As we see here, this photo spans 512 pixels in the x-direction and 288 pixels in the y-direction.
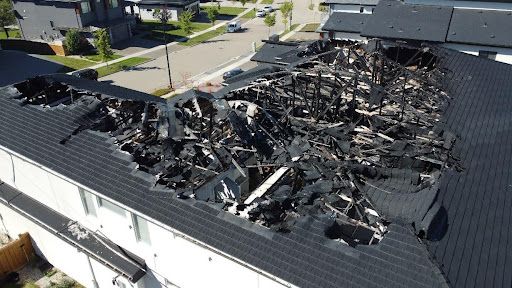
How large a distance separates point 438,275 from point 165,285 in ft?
33.2

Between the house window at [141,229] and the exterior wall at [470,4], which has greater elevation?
the exterior wall at [470,4]

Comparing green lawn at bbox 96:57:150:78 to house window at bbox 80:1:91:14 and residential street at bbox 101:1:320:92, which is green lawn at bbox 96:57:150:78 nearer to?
residential street at bbox 101:1:320:92

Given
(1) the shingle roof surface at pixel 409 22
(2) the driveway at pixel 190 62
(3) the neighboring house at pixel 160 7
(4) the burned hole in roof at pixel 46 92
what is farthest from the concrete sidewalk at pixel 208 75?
(3) the neighboring house at pixel 160 7

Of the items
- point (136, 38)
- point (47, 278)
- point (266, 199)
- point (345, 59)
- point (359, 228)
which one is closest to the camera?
point (359, 228)

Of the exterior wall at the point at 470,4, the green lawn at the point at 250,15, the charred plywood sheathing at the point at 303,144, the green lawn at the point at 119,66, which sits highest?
the exterior wall at the point at 470,4

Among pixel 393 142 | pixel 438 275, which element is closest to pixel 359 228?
pixel 438 275

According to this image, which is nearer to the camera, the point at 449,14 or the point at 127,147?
the point at 127,147

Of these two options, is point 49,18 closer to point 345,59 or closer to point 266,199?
point 345,59

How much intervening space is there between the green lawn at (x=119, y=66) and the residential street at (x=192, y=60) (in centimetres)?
108

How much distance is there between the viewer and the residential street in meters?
49.2

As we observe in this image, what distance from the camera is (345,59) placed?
86.0 feet

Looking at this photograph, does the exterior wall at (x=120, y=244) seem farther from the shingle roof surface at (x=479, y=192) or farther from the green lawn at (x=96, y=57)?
the green lawn at (x=96, y=57)

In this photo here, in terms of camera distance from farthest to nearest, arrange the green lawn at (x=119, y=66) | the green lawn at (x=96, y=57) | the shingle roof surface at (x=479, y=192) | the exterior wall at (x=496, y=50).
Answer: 1. the green lawn at (x=96, y=57)
2. the green lawn at (x=119, y=66)
3. the exterior wall at (x=496, y=50)
4. the shingle roof surface at (x=479, y=192)

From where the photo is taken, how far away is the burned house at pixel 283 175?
39.0 feet
